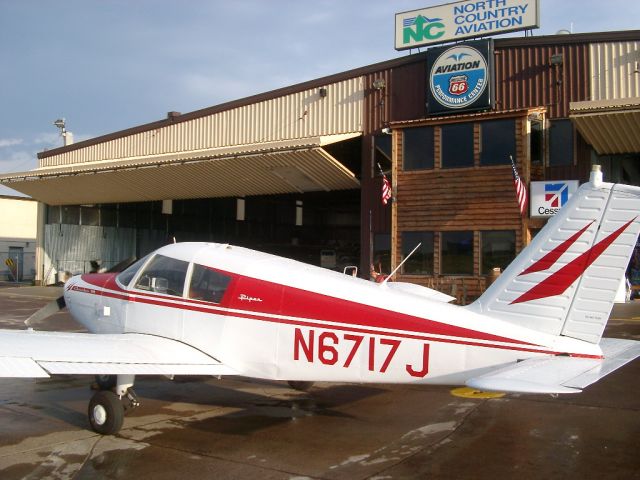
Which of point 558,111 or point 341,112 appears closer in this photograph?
point 558,111

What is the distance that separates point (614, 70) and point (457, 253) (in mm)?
7815

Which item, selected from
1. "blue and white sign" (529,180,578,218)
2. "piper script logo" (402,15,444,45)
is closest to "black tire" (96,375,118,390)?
"blue and white sign" (529,180,578,218)

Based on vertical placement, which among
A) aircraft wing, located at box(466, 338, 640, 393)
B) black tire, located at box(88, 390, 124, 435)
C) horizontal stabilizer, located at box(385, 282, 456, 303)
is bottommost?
black tire, located at box(88, 390, 124, 435)

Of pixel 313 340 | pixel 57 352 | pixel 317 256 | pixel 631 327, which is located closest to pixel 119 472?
pixel 57 352

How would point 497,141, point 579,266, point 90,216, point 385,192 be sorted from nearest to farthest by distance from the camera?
point 579,266 < point 497,141 < point 385,192 < point 90,216

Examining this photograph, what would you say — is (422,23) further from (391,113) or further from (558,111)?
(558,111)

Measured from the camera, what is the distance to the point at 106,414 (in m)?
6.73

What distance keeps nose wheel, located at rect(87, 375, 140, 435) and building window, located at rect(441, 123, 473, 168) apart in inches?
639

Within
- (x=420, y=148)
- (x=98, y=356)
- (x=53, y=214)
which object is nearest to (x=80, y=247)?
(x=53, y=214)

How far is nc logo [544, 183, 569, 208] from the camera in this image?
63.9ft

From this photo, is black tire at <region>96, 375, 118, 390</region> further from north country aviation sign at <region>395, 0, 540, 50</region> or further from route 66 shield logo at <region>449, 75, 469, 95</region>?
north country aviation sign at <region>395, 0, 540, 50</region>

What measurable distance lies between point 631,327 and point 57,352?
13899 mm

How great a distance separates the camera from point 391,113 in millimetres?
23141

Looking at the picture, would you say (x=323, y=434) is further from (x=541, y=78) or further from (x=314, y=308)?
(x=541, y=78)
